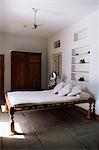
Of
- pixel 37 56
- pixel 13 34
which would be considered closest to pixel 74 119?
pixel 37 56

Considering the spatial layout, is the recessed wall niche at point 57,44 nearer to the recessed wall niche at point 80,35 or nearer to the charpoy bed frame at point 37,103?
the recessed wall niche at point 80,35

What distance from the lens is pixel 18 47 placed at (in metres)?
7.30

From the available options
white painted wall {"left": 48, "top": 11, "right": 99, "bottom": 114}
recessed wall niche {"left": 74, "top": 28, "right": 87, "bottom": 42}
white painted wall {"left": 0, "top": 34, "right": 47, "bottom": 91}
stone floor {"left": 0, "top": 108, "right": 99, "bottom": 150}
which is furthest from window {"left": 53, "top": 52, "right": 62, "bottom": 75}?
stone floor {"left": 0, "top": 108, "right": 99, "bottom": 150}

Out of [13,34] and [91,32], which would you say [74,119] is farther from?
[13,34]

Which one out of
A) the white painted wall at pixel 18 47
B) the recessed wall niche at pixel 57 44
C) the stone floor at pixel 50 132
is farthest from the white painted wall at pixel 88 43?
the white painted wall at pixel 18 47

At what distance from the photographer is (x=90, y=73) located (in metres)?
4.51

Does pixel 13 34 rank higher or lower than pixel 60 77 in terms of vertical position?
higher

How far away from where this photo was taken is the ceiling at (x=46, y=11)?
3.64m

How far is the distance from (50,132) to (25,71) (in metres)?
3.95

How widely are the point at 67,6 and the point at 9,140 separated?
309cm

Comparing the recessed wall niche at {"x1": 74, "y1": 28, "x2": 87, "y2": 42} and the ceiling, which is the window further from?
the ceiling

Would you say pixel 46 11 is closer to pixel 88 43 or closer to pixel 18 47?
pixel 88 43

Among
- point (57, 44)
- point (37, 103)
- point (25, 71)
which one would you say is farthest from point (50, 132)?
point (57, 44)

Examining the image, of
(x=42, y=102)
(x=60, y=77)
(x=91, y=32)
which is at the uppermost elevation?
(x=91, y=32)
